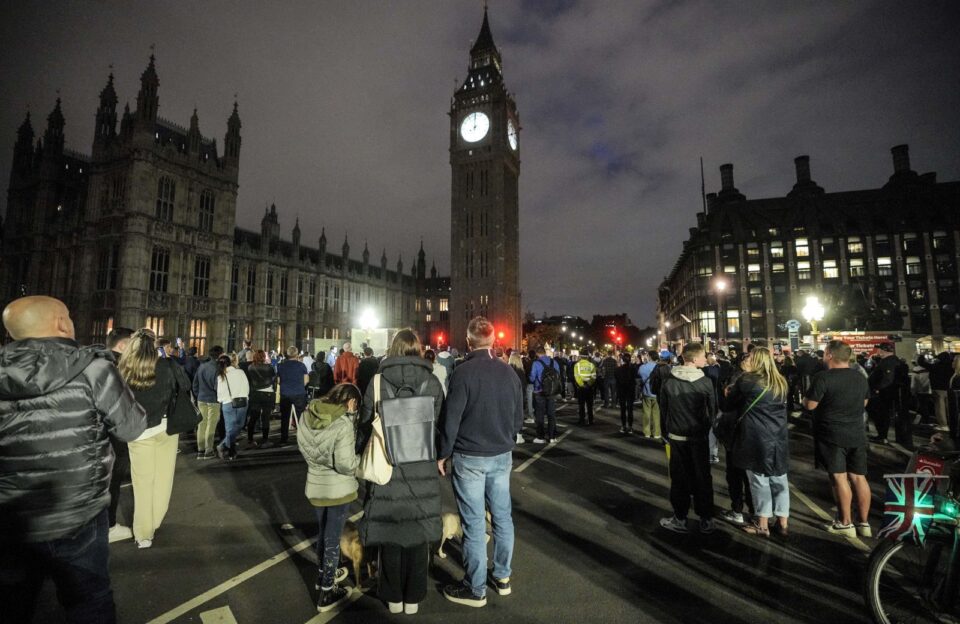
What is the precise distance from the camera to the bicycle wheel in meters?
3.11

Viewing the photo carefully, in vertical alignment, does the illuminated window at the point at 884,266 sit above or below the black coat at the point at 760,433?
above

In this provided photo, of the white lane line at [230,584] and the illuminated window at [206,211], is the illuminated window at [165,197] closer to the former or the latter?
the illuminated window at [206,211]

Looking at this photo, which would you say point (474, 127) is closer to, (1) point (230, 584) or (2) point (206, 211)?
(2) point (206, 211)

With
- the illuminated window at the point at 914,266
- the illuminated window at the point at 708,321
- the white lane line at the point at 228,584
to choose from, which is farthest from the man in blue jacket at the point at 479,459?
the illuminated window at the point at 914,266

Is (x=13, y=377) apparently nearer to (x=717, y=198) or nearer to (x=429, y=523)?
(x=429, y=523)

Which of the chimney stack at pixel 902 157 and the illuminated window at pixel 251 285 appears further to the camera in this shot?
the chimney stack at pixel 902 157

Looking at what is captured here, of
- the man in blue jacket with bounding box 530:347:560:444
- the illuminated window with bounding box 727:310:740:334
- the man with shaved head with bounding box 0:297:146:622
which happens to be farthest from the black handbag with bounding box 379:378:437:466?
the illuminated window with bounding box 727:310:740:334

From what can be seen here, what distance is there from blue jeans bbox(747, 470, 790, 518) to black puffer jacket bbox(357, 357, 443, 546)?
12.2ft

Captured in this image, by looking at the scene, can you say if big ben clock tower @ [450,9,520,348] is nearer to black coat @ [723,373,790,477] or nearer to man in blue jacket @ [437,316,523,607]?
black coat @ [723,373,790,477]

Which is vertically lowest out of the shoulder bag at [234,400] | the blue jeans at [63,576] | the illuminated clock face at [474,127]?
the blue jeans at [63,576]

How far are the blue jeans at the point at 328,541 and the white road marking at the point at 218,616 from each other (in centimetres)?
68

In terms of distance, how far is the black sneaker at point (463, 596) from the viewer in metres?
3.55

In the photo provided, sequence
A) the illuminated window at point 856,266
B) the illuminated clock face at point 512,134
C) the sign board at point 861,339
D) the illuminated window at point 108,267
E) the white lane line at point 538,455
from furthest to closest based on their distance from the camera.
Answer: the illuminated clock face at point 512,134 < the illuminated window at point 856,266 < the illuminated window at point 108,267 < the sign board at point 861,339 < the white lane line at point 538,455

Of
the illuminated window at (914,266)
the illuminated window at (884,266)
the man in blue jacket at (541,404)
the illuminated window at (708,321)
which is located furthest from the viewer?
the illuminated window at (708,321)
